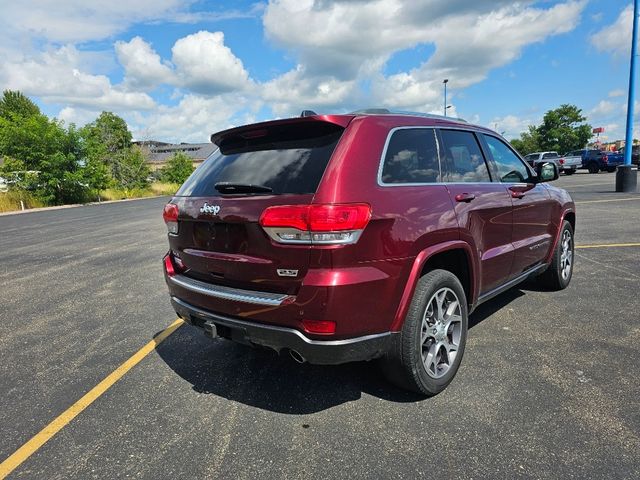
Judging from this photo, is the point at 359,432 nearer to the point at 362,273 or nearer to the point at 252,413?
the point at 252,413

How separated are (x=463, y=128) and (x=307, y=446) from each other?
279cm

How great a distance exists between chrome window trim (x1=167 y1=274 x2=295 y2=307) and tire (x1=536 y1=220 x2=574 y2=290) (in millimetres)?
3776

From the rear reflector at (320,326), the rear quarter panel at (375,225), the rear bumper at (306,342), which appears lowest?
the rear bumper at (306,342)

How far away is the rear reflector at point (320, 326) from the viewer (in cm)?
246

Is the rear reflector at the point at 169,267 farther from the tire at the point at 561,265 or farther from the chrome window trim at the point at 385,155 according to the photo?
the tire at the point at 561,265

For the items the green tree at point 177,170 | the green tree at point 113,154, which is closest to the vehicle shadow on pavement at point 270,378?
the green tree at point 113,154

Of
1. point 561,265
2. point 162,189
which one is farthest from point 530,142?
point 561,265

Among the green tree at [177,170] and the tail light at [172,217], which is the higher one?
the green tree at [177,170]

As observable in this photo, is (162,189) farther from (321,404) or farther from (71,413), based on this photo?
(321,404)

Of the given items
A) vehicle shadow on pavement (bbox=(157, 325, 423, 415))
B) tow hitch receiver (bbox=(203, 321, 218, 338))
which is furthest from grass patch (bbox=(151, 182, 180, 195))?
tow hitch receiver (bbox=(203, 321, 218, 338))

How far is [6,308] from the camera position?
5.56m

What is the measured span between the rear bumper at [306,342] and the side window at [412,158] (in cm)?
98

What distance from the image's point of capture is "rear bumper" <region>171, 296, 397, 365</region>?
8.23 ft

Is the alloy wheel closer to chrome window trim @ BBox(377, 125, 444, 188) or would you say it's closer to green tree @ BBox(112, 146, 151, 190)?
chrome window trim @ BBox(377, 125, 444, 188)
